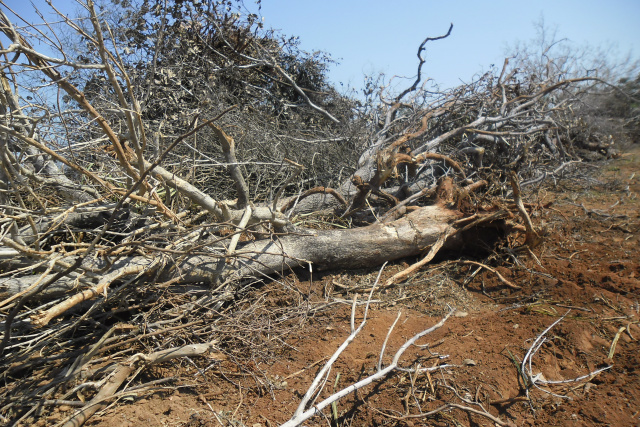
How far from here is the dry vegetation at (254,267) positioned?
219 centimetres

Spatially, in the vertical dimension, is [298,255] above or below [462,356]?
above

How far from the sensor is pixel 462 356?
2.52 metres

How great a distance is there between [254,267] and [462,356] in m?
1.54

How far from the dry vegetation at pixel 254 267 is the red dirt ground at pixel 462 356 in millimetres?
14

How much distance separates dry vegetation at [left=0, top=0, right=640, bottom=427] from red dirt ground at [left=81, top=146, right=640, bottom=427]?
1cm

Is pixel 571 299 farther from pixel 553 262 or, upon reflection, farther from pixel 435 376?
pixel 435 376

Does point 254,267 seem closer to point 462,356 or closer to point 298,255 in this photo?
point 298,255

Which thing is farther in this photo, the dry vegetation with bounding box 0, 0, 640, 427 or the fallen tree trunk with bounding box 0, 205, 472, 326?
the fallen tree trunk with bounding box 0, 205, 472, 326

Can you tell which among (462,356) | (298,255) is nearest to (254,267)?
(298,255)

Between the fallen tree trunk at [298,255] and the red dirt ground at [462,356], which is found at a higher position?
the fallen tree trunk at [298,255]

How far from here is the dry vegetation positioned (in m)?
2.19

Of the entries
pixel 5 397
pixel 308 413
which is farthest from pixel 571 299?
pixel 5 397

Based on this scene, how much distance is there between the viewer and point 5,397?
6.84 feet

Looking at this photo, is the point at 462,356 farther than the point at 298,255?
No
